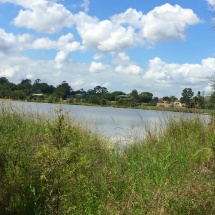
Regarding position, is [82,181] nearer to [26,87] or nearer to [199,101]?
[199,101]

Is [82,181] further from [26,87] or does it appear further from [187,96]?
[26,87]

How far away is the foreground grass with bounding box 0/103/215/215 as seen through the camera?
13.6 feet

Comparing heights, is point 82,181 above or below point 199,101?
below

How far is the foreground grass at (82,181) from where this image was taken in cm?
414

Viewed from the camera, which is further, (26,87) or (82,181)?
(26,87)

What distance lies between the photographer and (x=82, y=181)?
4.81m

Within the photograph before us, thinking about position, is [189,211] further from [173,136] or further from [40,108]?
[40,108]

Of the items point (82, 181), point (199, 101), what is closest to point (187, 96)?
point (199, 101)

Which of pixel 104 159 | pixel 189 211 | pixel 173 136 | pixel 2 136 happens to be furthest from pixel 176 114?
pixel 189 211

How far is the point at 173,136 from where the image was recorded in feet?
31.0

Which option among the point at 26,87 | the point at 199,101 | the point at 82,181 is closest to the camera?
Answer: the point at 82,181

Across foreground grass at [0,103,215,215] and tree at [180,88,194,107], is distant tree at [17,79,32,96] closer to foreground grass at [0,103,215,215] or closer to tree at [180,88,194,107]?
tree at [180,88,194,107]

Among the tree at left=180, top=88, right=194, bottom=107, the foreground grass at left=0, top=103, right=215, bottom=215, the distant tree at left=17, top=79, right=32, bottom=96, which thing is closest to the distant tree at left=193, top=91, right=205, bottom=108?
the tree at left=180, top=88, right=194, bottom=107

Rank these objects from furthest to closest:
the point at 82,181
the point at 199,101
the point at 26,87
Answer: the point at 26,87, the point at 199,101, the point at 82,181
